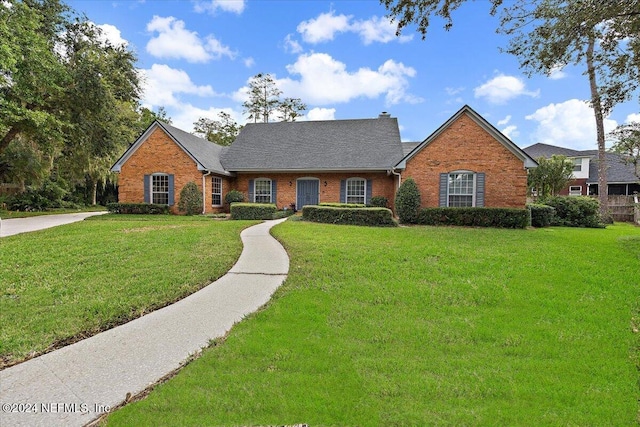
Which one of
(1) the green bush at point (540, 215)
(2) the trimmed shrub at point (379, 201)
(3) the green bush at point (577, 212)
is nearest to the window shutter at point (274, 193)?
(2) the trimmed shrub at point (379, 201)

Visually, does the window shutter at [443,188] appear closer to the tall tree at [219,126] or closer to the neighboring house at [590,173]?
the neighboring house at [590,173]

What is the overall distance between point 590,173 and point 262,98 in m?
35.4

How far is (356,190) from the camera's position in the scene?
18812mm

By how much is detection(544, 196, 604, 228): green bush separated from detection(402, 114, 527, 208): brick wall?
3262 mm

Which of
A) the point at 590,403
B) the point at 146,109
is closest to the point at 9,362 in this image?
the point at 590,403

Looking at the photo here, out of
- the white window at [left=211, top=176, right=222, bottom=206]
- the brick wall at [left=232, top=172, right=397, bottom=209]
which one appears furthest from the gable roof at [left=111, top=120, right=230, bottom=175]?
the brick wall at [left=232, top=172, right=397, bottom=209]

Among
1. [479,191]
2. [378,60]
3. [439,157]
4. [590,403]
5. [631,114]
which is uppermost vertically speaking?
[378,60]

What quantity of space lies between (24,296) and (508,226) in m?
14.9

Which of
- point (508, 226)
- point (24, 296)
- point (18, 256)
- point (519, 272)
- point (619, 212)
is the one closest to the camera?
point (24, 296)

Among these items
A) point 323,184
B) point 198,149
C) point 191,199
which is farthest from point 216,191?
point 323,184

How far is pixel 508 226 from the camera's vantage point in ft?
44.1

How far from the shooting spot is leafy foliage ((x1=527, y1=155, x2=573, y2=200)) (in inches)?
875

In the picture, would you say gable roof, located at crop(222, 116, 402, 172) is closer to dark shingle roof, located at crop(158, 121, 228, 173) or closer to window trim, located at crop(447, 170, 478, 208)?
dark shingle roof, located at crop(158, 121, 228, 173)

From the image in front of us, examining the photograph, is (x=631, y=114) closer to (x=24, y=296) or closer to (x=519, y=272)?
(x=519, y=272)
